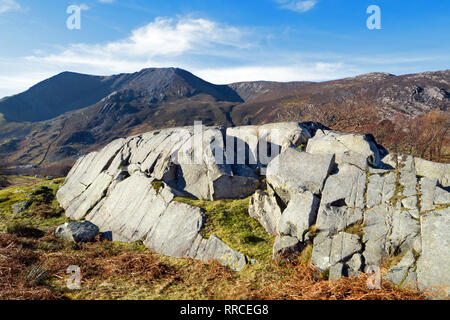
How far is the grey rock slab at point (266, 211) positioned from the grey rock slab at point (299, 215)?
3.51 ft

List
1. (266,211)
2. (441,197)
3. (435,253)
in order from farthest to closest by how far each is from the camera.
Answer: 1. (266,211)
2. (441,197)
3. (435,253)

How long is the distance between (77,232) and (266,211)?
1473 cm

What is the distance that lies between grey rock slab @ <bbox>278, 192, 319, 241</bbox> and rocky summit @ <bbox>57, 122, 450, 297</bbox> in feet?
0.17

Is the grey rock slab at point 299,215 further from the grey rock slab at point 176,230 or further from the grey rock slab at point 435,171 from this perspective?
the grey rock slab at point 435,171

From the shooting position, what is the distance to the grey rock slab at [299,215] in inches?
476

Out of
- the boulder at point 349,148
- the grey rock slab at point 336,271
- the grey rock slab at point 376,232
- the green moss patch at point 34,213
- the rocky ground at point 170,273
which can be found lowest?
the green moss patch at point 34,213

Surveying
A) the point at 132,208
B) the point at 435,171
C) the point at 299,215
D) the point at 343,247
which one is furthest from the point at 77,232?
the point at 435,171

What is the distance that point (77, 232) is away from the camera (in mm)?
18375

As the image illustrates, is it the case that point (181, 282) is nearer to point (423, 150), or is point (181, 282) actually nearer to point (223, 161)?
point (223, 161)

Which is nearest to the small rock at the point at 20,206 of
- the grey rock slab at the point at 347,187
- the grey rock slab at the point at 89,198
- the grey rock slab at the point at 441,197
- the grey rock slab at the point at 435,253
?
the grey rock slab at the point at 89,198

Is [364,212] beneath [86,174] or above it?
above

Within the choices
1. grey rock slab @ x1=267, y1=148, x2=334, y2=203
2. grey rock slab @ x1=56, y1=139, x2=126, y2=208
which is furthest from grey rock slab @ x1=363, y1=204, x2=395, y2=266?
grey rock slab @ x1=56, y1=139, x2=126, y2=208

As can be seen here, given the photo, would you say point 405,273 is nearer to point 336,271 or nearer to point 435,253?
point 435,253
